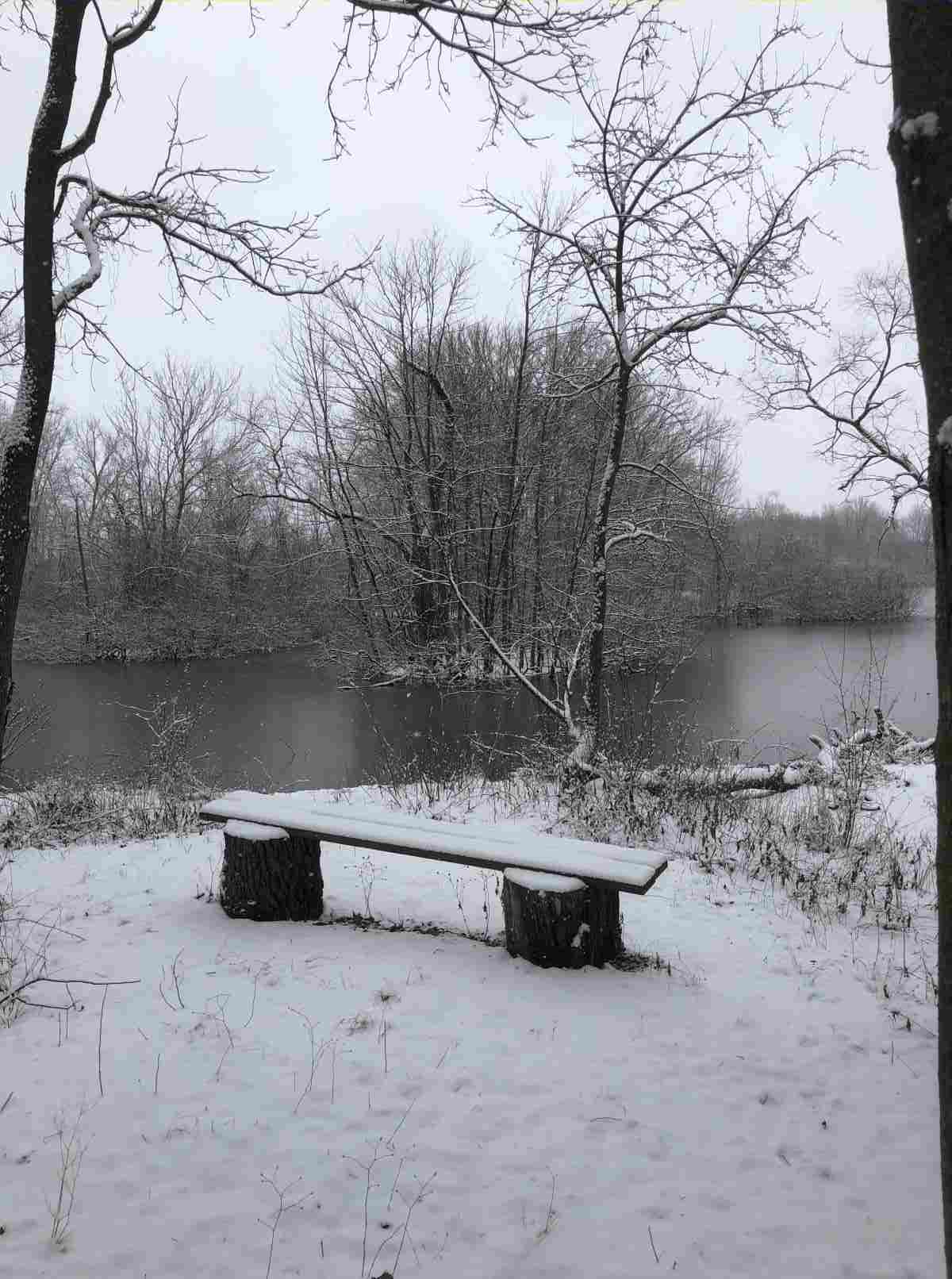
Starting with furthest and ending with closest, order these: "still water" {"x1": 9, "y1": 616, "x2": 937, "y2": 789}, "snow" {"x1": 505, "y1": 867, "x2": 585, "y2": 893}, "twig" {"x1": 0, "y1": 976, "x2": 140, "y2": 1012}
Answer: "still water" {"x1": 9, "y1": 616, "x2": 937, "y2": 789}
"snow" {"x1": 505, "y1": 867, "x2": 585, "y2": 893}
"twig" {"x1": 0, "y1": 976, "x2": 140, "y2": 1012}

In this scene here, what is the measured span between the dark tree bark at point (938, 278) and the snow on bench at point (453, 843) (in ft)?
5.75

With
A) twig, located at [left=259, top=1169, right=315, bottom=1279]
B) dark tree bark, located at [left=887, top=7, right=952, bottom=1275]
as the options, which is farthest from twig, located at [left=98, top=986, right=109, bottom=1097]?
dark tree bark, located at [left=887, top=7, right=952, bottom=1275]

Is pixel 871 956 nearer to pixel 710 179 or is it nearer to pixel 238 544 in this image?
pixel 710 179

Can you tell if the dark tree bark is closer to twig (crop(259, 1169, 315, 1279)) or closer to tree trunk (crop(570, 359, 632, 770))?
twig (crop(259, 1169, 315, 1279))

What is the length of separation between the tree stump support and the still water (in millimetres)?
5291

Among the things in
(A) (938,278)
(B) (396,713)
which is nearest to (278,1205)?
(A) (938,278)

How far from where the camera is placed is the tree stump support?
3.34m

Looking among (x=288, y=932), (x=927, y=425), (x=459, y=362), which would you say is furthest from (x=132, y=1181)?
(x=459, y=362)

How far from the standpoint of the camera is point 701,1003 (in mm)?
3107

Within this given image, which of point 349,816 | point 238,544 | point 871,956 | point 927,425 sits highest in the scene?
point 238,544

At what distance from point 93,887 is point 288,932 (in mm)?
1630

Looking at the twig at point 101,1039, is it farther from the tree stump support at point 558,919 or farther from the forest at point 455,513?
the forest at point 455,513

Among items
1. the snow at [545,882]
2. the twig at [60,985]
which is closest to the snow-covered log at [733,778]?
the snow at [545,882]

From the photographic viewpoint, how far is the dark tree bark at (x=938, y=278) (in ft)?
4.54
